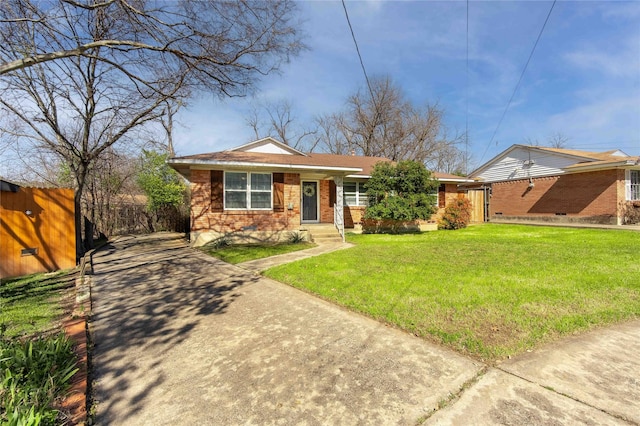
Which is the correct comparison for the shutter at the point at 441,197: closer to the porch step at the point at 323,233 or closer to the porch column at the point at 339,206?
the porch column at the point at 339,206

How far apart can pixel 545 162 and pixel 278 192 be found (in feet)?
55.9

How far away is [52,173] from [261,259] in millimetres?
16455

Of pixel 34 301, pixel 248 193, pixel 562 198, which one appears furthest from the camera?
pixel 562 198

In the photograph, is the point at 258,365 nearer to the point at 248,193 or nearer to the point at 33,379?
the point at 33,379

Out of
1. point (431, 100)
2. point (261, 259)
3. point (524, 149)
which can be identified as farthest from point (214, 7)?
point (431, 100)

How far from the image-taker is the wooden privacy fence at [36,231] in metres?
6.92

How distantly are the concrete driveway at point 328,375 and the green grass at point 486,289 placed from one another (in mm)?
287

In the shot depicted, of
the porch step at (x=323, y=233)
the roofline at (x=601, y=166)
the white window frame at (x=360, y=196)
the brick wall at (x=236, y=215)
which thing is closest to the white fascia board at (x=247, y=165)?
the brick wall at (x=236, y=215)

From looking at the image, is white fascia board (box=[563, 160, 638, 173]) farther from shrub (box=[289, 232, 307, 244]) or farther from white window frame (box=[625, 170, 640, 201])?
shrub (box=[289, 232, 307, 244])

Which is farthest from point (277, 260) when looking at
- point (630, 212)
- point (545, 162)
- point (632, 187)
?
point (632, 187)

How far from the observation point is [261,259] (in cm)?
840

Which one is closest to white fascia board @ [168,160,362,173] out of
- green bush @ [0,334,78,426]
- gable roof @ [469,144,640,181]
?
green bush @ [0,334,78,426]

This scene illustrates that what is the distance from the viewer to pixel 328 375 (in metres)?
2.64

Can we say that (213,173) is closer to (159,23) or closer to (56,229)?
(56,229)
